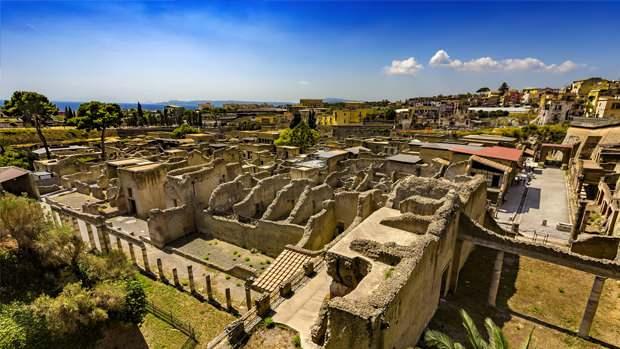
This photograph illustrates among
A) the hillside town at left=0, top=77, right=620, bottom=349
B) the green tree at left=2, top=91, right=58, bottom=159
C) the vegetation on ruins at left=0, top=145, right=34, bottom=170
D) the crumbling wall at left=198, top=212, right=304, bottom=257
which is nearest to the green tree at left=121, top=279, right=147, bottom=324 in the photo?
the hillside town at left=0, top=77, right=620, bottom=349

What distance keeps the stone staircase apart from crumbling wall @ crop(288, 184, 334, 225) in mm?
3618

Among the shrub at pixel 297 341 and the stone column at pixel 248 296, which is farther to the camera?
the stone column at pixel 248 296

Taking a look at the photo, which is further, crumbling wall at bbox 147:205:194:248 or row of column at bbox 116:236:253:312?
crumbling wall at bbox 147:205:194:248

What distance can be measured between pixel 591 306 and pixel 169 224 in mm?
24341

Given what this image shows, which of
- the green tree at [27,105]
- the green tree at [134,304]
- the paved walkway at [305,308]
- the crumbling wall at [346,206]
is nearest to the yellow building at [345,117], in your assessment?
the green tree at [27,105]

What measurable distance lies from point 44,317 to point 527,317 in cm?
1981

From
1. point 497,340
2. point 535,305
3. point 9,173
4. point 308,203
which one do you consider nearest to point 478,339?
point 497,340

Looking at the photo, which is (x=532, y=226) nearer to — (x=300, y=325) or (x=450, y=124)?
(x=300, y=325)

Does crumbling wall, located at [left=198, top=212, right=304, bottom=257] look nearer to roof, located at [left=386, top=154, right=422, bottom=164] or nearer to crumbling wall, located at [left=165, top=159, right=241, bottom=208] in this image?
crumbling wall, located at [left=165, top=159, right=241, bottom=208]

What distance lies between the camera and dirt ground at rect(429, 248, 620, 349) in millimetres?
11633

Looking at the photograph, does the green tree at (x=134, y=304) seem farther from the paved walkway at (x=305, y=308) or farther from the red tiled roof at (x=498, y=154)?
the red tiled roof at (x=498, y=154)

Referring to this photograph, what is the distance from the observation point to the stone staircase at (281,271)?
51.5 feet

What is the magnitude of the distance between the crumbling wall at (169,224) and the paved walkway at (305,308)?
43.7 ft

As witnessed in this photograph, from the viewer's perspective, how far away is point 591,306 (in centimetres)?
1100
